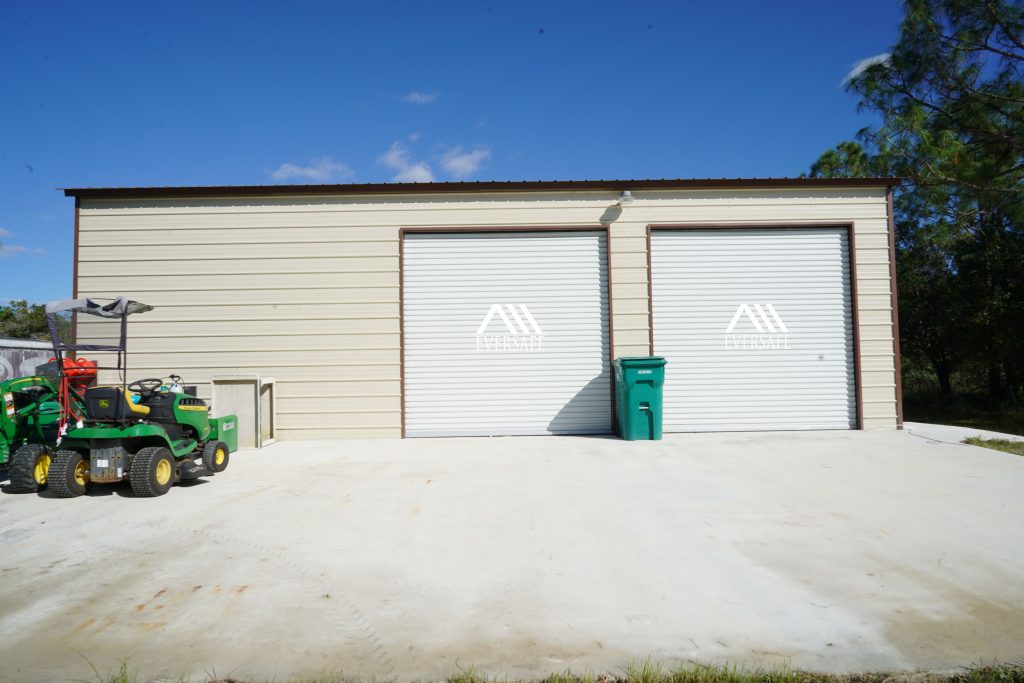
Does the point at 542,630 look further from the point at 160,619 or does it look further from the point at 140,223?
the point at 140,223

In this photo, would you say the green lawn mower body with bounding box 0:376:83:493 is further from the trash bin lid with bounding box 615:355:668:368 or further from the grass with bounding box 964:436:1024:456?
the grass with bounding box 964:436:1024:456

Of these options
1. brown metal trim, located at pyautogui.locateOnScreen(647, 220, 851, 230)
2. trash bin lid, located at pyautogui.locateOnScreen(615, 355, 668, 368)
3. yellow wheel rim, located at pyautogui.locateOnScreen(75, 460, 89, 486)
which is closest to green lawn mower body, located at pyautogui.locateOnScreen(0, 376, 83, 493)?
yellow wheel rim, located at pyautogui.locateOnScreen(75, 460, 89, 486)

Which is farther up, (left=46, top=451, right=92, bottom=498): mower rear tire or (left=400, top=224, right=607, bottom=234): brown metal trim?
(left=400, top=224, right=607, bottom=234): brown metal trim

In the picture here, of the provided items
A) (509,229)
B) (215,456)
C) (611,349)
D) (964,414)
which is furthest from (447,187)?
(964,414)

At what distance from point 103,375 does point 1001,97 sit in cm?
1709

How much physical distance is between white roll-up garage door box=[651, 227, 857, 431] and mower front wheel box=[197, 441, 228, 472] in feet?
21.2

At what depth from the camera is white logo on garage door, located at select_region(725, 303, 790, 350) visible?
918cm

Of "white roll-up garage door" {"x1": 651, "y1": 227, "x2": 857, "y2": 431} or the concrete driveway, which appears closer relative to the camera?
the concrete driveway

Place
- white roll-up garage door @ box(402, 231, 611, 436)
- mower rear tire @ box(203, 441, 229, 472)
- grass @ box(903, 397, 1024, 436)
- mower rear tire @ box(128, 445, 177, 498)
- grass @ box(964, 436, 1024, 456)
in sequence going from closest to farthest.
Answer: mower rear tire @ box(128, 445, 177, 498) → mower rear tire @ box(203, 441, 229, 472) → grass @ box(964, 436, 1024, 456) → white roll-up garage door @ box(402, 231, 611, 436) → grass @ box(903, 397, 1024, 436)

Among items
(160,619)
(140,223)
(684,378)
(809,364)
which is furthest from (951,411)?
(140,223)

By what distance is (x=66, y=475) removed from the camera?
516 centimetres

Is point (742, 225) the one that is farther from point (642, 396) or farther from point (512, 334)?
point (512, 334)

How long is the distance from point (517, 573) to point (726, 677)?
55.1 inches

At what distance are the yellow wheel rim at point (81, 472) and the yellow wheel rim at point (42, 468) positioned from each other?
1.11 feet
